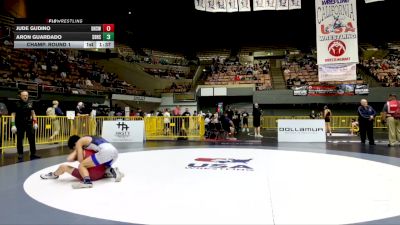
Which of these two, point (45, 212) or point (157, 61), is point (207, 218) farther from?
point (157, 61)

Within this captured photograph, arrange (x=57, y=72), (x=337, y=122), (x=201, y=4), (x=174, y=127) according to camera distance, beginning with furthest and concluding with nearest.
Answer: (x=337, y=122) < (x=57, y=72) < (x=174, y=127) < (x=201, y=4)

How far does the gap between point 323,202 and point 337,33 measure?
1044cm

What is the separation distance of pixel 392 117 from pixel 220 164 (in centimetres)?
701

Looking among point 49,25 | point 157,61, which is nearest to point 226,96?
point 157,61

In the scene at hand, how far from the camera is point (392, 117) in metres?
10.2

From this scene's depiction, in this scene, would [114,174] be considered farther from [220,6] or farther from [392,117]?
[220,6]

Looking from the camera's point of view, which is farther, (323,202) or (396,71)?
(396,71)

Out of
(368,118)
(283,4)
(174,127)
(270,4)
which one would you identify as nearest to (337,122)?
(283,4)

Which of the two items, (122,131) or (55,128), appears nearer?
(55,128)

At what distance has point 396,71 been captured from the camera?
26141 mm

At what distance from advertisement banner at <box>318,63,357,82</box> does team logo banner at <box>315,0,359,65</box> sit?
0.35 meters

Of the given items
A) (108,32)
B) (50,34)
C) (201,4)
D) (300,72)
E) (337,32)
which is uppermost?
(201,4)

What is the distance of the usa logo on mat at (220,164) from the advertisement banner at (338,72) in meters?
7.57

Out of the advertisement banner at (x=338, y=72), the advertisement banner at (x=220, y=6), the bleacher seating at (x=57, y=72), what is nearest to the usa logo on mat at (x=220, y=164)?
the advertisement banner at (x=338, y=72)
